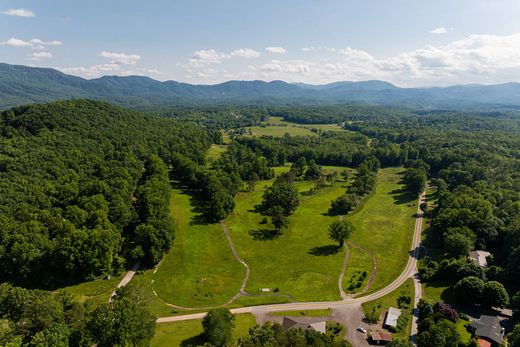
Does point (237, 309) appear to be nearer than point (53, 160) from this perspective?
Yes

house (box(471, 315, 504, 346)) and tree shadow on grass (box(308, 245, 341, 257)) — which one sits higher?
house (box(471, 315, 504, 346))

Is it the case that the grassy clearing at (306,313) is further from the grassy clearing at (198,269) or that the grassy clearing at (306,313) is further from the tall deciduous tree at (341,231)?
the tall deciduous tree at (341,231)

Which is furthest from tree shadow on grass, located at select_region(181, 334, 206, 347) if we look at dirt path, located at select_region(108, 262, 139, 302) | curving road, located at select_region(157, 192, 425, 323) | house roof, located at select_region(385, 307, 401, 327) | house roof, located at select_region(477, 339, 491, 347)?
house roof, located at select_region(477, 339, 491, 347)

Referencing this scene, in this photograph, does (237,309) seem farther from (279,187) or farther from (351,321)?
(279,187)

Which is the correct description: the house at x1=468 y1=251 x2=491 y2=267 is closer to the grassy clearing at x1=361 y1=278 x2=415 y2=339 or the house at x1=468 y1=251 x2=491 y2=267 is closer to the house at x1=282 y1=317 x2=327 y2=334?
the grassy clearing at x1=361 y1=278 x2=415 y2=339

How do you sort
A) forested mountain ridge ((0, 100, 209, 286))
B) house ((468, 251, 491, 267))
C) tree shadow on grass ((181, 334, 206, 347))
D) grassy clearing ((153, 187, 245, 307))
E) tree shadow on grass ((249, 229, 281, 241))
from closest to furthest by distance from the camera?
tree shadow on grass ((181, 334, 206, 347)) → grassy clearing ((153, 187, 245, 307)) → forested mountain ridge ((0, 100, 209, 286)) → house ((468, 251, 491, 267)) → tree shadow on grass ((249, 229, 281, 241))

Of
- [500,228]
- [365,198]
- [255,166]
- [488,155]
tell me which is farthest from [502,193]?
[255,166]

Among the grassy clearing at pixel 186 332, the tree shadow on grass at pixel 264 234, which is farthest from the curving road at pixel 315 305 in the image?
the tree shadow on grass at pixel 264 234
